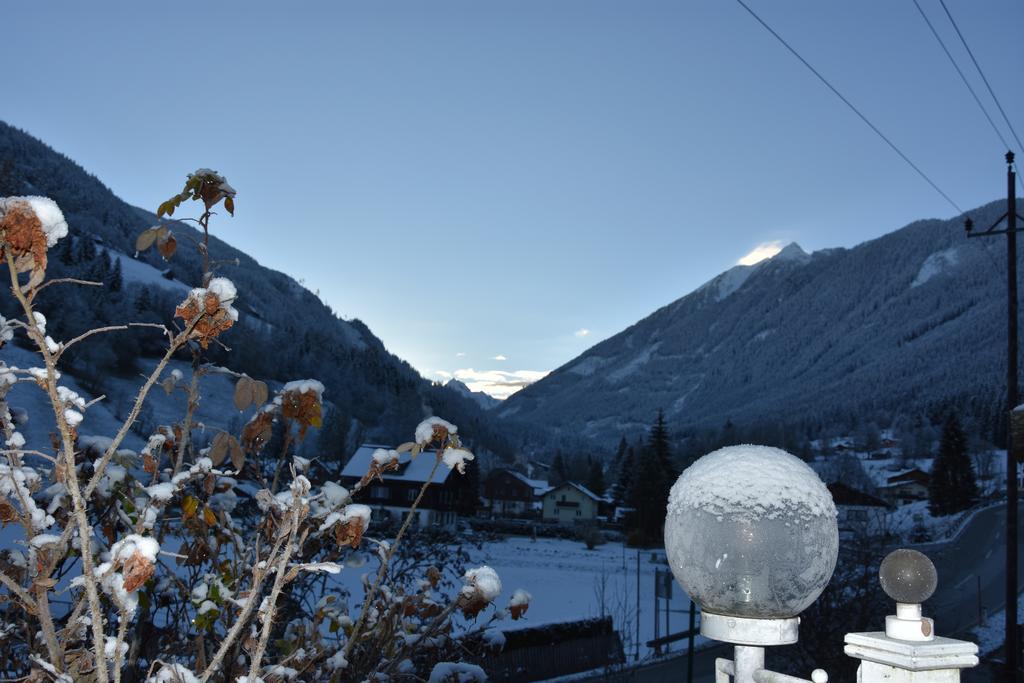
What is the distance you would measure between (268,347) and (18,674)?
97.3 meters

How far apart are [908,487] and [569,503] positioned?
39.2 m

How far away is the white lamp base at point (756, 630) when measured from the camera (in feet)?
5.28

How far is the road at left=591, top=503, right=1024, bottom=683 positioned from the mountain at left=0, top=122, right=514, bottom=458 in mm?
46535

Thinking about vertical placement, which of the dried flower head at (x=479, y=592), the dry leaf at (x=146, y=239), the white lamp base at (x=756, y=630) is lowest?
the dried flower head at (x=479, y=592)

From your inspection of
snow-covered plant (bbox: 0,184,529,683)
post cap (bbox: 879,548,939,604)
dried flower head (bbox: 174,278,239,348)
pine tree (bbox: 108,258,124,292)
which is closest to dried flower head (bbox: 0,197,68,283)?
snow-covered plant (bbox: 0,184,529,683)

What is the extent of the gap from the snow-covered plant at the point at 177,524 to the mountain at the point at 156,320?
5582 centimetres

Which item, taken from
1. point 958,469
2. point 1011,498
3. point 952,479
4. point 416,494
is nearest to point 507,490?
point 416,494

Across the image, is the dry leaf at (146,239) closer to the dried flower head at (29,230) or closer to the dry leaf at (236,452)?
the dry leaf at (236,452)

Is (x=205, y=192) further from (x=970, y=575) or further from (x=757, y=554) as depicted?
(x=970, y=575)

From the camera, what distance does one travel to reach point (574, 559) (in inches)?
1558

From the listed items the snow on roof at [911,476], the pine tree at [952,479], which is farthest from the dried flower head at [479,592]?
the snow on roof at [911,476]

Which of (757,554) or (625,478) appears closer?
(757,554)

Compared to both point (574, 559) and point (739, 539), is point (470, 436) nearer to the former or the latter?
point (574, 559)

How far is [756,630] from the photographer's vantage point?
5.28 ft
